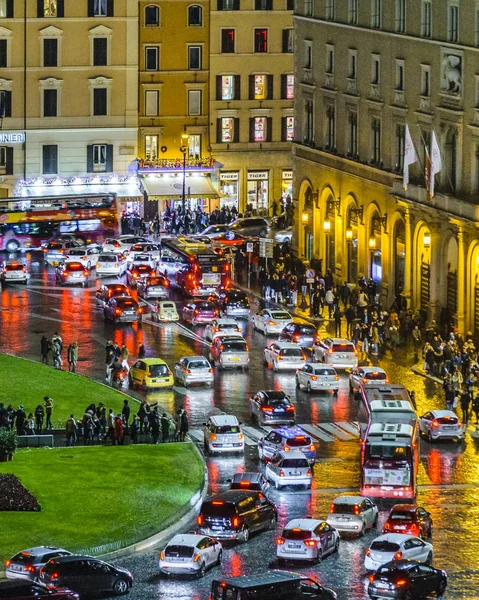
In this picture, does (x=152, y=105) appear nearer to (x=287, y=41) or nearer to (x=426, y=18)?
(x=287, y=41)

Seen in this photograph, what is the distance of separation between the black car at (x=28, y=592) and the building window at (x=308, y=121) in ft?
251

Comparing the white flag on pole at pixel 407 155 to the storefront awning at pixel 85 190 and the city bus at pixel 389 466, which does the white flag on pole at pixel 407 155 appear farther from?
the storefront awning at pixel 85 190

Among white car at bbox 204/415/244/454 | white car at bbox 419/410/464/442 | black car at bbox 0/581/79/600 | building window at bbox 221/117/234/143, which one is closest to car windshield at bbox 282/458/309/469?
white car at bbox 204/415/244/454

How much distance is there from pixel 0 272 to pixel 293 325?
26.1 metres

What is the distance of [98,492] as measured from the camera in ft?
252

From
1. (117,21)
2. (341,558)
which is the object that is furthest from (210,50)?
(341,558)

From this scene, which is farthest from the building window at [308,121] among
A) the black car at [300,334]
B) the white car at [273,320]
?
the black car at [300,334]

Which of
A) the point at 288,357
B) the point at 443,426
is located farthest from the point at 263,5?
the point at 443,426

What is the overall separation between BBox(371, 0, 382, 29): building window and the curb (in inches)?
1924

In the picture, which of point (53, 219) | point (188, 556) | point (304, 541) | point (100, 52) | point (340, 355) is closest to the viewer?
point (188, 556)

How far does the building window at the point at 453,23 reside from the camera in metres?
109

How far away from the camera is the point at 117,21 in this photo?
150 metres

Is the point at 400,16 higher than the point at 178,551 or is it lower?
higher

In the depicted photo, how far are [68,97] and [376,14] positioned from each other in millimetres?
35279
